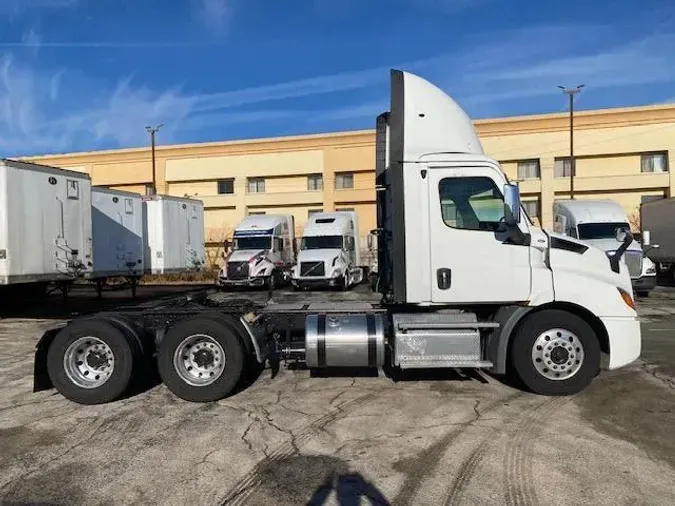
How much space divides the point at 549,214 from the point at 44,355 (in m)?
37.3

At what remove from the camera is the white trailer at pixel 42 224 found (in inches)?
448

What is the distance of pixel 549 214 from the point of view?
129 ft

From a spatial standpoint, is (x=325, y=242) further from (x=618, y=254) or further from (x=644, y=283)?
(x=618, y=254)

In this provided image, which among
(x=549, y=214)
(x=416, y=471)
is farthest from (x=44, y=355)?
(x=549, y=214)

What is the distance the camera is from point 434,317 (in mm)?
6840

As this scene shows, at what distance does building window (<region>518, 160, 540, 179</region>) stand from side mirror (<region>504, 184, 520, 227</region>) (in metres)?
35.2

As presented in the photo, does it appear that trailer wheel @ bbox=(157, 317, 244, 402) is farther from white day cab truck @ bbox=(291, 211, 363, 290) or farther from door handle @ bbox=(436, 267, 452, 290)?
white day cab truck @ bbox=(291, 211, 363, 290)

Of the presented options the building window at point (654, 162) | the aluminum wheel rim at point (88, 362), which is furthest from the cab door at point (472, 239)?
the building window at point (654, 162)

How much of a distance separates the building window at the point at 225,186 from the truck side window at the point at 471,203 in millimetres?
39402

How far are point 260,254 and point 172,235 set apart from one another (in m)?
6.18

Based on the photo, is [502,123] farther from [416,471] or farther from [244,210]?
[416,471]

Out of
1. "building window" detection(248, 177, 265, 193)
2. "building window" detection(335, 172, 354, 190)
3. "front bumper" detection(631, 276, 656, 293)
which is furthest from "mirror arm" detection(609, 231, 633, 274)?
"building window" detection(248, 177, 265, 193)

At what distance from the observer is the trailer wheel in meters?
6.52

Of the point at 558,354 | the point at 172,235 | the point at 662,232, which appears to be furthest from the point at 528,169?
the point at 558,354
